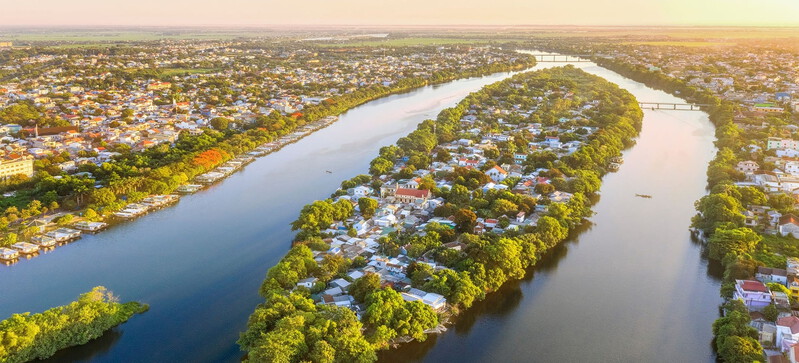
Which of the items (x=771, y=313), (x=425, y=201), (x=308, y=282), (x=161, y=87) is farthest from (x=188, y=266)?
(x=161, y=87)

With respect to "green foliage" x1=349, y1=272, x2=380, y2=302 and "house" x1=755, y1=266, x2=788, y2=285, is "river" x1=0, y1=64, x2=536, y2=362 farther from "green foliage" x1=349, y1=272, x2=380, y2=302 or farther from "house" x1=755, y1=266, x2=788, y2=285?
"house" x1=755, y1=266, x2=788, y2=285

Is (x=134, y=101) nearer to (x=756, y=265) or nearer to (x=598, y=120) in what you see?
(x=598, y=120)

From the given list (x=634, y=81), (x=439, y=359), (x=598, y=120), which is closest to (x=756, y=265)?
(x=439, y=359)

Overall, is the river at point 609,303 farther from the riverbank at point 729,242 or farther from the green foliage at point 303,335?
the green foliage at point 303,335

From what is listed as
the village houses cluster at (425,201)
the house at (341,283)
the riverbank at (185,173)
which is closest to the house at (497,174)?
the village houses cluster at (425,201)

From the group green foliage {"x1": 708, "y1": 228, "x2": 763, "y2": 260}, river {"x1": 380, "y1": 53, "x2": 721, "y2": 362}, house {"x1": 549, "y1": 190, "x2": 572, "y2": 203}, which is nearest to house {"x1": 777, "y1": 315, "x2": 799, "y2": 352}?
river {"x1": 380, "y1": 53, "x2": 721, "y2": 362}

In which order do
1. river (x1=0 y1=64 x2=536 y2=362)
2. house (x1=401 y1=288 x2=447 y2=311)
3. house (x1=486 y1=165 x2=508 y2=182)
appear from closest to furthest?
river (x1=0 y1=64 x2=536 y2=362), house (x1=401 y1=288 x2=447 y2=311), house (x1=486 y1=165 x2=508 y2=182)
